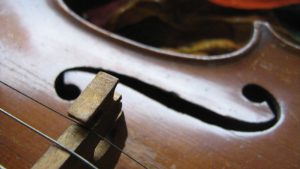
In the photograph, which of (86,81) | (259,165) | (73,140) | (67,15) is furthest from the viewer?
(67,15)

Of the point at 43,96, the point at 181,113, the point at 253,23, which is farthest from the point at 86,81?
the point at 253,23

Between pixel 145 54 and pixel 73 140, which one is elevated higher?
pixel 73 140

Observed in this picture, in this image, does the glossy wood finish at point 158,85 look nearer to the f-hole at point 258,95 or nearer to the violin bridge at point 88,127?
the f-hole at point 258,95

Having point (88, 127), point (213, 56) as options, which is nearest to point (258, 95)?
point (213, 56)

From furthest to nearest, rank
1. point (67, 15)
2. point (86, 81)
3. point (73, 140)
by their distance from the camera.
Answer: point (67, 15)
point (86, 81)
point (73, 140)

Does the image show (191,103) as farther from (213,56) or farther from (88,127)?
(88,127)

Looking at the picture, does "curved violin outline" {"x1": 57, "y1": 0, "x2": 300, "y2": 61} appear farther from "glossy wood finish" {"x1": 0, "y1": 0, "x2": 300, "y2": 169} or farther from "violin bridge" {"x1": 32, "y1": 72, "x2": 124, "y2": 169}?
"violin bridge" {"x1": 32, "y1": 72, "x2": 124, "y2": 169}

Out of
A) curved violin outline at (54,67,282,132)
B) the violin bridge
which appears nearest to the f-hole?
curved violin outline at (54,67,282,132)

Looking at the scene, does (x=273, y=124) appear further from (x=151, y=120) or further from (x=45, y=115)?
(x=45, y=115)
